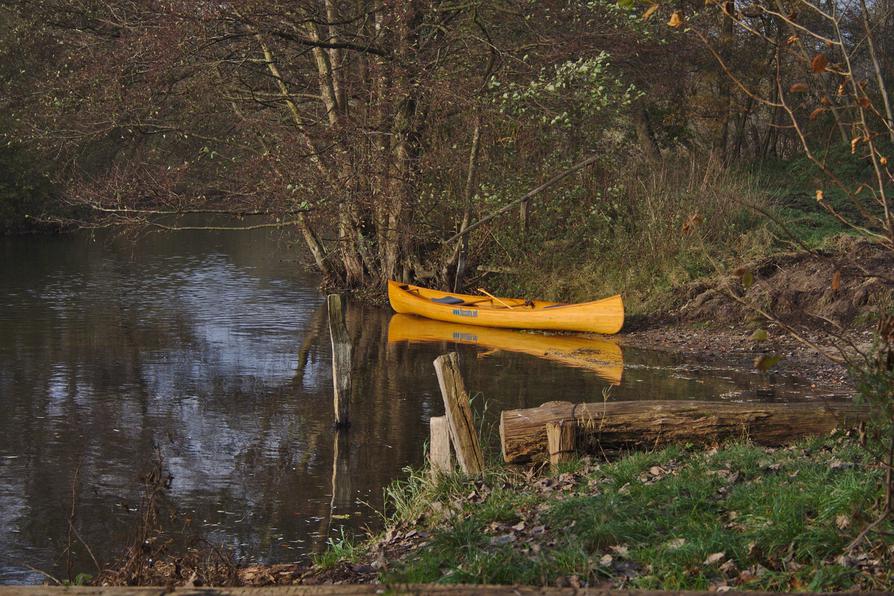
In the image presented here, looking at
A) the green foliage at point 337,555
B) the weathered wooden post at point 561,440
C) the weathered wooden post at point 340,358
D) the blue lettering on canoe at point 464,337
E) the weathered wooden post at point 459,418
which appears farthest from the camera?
the blue lettering on canoe at point 464,337

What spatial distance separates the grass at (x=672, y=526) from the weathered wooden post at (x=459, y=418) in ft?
1.71

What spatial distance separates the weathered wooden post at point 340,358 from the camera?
11953mm

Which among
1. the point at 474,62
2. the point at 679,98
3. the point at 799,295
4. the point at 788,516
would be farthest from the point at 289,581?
the point at 679,98

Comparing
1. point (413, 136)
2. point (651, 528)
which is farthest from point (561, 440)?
point (413, 136)

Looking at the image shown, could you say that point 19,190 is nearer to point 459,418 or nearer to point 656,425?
point 459,418

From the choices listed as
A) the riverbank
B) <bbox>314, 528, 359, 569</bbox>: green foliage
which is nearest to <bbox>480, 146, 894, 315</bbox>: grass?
the riverbank

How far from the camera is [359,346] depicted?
60.9 ft

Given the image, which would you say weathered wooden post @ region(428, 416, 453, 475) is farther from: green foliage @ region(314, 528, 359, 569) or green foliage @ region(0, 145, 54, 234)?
green foliage @ region(0, 145, 54, 234)

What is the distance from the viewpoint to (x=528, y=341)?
18781 mm

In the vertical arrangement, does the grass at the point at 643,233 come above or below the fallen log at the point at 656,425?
above

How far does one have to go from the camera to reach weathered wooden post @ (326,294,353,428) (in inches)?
471

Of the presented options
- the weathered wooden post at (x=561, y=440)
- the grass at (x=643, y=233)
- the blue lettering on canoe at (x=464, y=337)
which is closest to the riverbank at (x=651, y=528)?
the weathered wooden post at (x=561, y=440)

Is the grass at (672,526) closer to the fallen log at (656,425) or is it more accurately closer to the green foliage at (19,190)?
the fallen log at (656,425)

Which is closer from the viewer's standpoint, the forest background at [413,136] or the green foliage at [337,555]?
the green foliage at [337,555]
